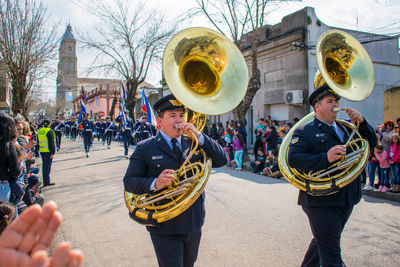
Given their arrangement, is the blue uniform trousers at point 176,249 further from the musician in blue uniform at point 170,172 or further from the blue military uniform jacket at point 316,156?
the blue military uniform jacket at point 316,156

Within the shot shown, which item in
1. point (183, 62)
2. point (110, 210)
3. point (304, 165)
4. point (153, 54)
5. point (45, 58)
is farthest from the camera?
point (153, 54)

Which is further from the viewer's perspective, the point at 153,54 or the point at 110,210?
the point at 153,54

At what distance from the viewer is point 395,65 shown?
17875 mm

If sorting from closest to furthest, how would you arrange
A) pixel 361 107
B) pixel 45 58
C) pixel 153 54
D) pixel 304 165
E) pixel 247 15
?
pixel 304 165 < pixel 247 15 < pixel 361 107 < pixel 45 58 < pixel 153 54

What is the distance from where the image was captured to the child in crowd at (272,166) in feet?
31.6

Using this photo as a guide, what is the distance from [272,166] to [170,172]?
7923 mm

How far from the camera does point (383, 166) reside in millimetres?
7375

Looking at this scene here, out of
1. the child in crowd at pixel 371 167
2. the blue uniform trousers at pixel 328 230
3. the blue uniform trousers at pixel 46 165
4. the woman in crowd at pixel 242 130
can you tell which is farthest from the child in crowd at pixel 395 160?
the blue uniform trousers at pixel 46 165

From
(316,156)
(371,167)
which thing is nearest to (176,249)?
(316,156)

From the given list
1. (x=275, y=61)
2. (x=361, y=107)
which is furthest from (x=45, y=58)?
(x=361, y=107)

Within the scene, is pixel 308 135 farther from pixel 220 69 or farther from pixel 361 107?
pixel 361 107

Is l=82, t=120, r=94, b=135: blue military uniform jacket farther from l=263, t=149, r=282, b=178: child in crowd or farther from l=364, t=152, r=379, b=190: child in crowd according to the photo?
l=364, t=152, r=379, b=190: child in crowd

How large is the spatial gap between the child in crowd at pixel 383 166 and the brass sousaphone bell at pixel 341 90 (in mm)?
4652

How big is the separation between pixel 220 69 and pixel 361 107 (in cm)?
1594
